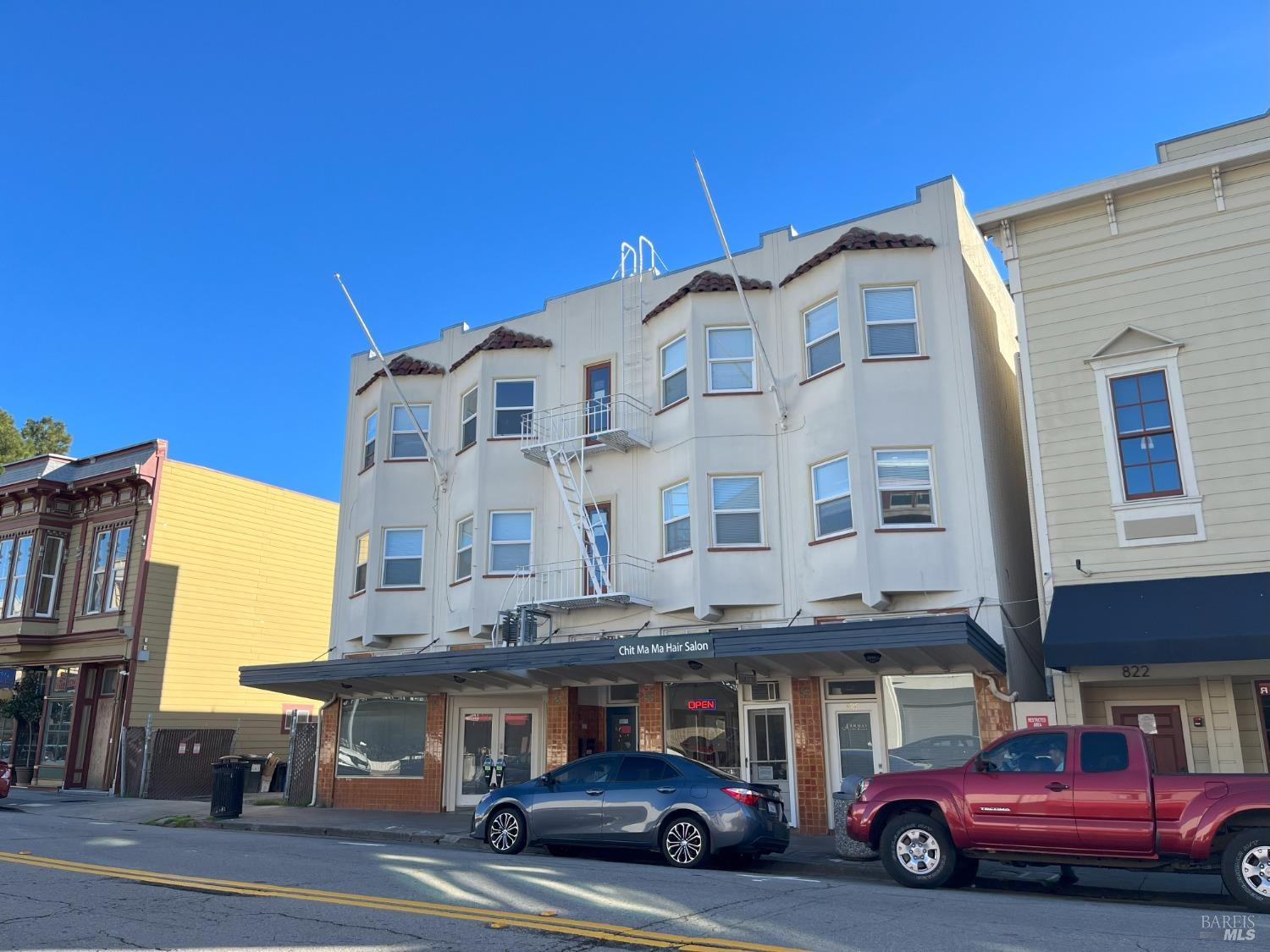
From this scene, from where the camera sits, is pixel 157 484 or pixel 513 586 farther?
pixel 157 484

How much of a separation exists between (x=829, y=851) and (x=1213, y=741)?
18.0 feet

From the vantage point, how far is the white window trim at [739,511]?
18156 mm

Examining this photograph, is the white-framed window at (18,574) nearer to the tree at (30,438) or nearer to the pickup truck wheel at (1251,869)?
the tree at (30,438)

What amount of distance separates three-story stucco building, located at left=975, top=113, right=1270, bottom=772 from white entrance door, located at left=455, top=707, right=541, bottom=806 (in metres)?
10.3

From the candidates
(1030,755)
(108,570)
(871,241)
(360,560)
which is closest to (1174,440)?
(871,241)

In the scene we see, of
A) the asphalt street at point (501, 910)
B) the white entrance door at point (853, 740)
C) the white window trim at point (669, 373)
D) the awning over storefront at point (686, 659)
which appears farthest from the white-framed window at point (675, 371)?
the asphalt street at point (501, 910)

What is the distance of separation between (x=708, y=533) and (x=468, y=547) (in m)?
5.97

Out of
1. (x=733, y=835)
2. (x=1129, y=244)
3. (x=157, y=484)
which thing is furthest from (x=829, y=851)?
(x=157, y=484)

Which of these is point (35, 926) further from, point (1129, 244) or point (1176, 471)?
point (1129, 244)

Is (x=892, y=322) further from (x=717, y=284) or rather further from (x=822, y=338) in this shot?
(x=717, y=284)

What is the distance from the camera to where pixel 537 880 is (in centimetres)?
1019

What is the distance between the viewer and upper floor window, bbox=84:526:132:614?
91.9 ft

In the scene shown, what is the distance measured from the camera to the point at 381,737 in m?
22.2

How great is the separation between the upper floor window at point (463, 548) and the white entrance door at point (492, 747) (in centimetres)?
279
